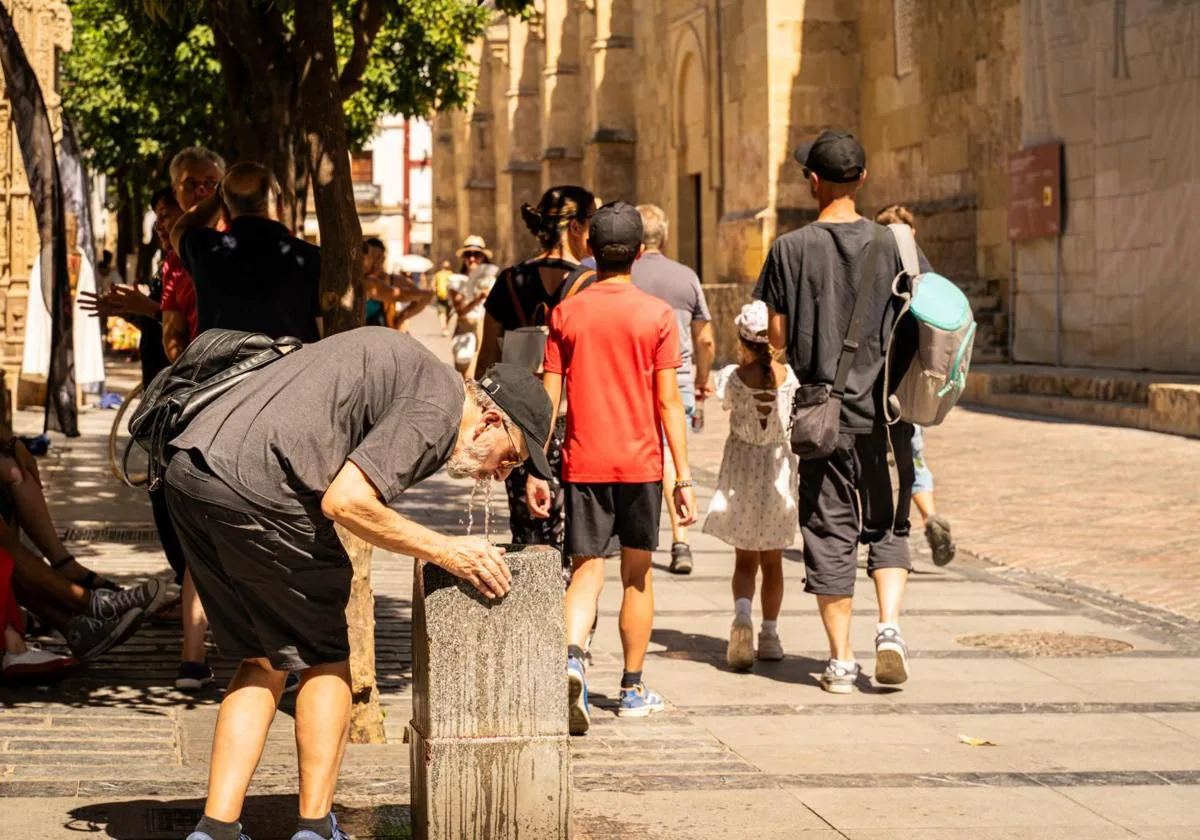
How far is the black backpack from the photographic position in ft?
15.7

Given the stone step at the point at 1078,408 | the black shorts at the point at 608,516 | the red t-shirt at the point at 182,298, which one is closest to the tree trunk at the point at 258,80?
the red t-shirt at the point at 182,298

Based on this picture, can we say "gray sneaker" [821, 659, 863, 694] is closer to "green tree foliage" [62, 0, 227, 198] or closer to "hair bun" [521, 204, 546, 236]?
"hair bun" [521, 204, 546, 236]

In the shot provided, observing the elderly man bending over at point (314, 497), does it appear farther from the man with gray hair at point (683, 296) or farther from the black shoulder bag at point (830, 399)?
the man with gray hair at point (683, 296)

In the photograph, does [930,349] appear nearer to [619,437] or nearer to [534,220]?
[619,437]

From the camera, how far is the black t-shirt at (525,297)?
811 centimetres

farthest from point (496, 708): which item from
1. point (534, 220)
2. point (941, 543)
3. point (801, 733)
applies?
point (941, 543)

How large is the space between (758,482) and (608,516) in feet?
4.26

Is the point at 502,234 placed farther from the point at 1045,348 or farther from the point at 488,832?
the point at 488,832

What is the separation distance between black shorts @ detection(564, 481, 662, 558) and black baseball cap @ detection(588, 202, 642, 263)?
31.8 inches

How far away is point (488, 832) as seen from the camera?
16.2 ft

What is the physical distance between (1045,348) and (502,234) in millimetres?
32762

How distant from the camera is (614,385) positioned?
23.5 ft

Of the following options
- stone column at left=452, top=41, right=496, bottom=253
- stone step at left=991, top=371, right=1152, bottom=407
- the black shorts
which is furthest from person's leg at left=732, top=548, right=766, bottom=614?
stone column at left=452, top=41, right=496, bottom=253

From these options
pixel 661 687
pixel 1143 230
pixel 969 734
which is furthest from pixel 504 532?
pixel 1143 230
